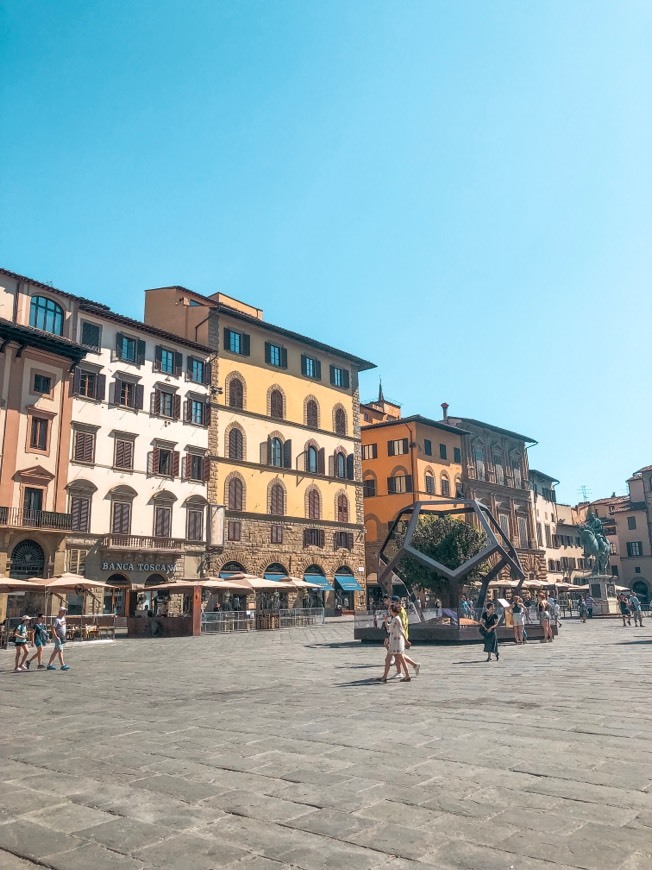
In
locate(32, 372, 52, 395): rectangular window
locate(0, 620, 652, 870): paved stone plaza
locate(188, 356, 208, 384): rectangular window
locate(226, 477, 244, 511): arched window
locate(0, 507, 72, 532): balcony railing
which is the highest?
locate(188, 356, 208, 384): rectangular window

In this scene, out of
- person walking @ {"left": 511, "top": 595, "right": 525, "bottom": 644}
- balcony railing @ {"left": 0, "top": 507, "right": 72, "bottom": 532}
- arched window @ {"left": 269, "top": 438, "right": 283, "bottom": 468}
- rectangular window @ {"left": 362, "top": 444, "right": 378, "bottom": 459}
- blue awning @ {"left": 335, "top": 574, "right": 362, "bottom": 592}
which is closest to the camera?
person walking @ {"left": 511, "top": 595, "right": 525, "bottom": 644}

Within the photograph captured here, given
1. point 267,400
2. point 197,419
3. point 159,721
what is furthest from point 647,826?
point 267,400

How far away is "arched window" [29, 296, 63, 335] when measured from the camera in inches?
1273

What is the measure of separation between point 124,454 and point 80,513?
3.69 metres

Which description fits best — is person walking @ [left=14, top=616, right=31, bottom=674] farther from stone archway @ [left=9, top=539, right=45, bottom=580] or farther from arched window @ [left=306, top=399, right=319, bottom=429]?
arched window @ [left=306, top=399, right=319, bottom=429]

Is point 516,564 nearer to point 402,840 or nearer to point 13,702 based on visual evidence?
point 13,702

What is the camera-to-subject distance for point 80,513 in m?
32.9

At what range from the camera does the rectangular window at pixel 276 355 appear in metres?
44.0

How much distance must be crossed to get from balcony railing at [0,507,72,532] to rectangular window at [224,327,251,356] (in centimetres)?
→ 1420

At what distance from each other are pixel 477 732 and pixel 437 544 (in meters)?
34.6

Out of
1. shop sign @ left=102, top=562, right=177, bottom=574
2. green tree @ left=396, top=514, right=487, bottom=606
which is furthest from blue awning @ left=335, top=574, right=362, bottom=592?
shop sign @ left=102, top=562, right=177, bottom=574

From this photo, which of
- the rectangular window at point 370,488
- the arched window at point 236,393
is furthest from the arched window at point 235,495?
the rectangular window at point 370,488

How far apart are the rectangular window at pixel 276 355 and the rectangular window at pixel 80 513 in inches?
589

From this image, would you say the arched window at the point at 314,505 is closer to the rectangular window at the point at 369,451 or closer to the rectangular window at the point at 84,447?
the rectangular window at the point at 369,451
